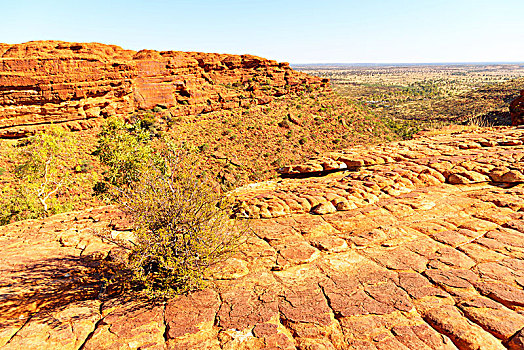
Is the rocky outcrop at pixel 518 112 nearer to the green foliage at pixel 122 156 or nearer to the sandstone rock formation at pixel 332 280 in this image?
the sandstone rock formation at pixel 332 280

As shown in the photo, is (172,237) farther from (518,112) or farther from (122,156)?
(518,112)

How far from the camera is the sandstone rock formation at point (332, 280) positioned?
3346mm

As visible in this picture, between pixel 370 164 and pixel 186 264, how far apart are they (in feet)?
30.2

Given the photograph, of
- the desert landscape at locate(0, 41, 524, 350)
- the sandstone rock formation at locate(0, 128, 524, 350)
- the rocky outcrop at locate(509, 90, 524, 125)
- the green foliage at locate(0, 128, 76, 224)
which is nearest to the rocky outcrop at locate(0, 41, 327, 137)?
the green foliage at locate(0, 128, 76, 224)

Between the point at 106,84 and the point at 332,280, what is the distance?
36480 mm

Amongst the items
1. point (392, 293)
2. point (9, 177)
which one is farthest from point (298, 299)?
point (9, 177)

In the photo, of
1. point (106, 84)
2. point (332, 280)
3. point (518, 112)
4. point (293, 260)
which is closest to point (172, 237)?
point (293, 260)

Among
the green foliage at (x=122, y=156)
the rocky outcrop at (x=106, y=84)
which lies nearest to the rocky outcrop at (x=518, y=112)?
the green foliage at (x=122, y=156)

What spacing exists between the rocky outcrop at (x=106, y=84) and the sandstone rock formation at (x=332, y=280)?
2733 cm

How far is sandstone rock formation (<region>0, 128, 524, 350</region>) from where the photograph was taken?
11.0ft

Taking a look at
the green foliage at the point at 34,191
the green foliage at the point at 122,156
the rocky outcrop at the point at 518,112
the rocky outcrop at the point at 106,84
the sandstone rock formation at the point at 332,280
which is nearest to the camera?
the sandstone rock formation at the point at 332,280

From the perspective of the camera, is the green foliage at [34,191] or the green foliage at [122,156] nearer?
the green foliage at [34,191]

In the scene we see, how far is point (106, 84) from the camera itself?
32.4 metres

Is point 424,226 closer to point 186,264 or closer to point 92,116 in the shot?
point 186,264
